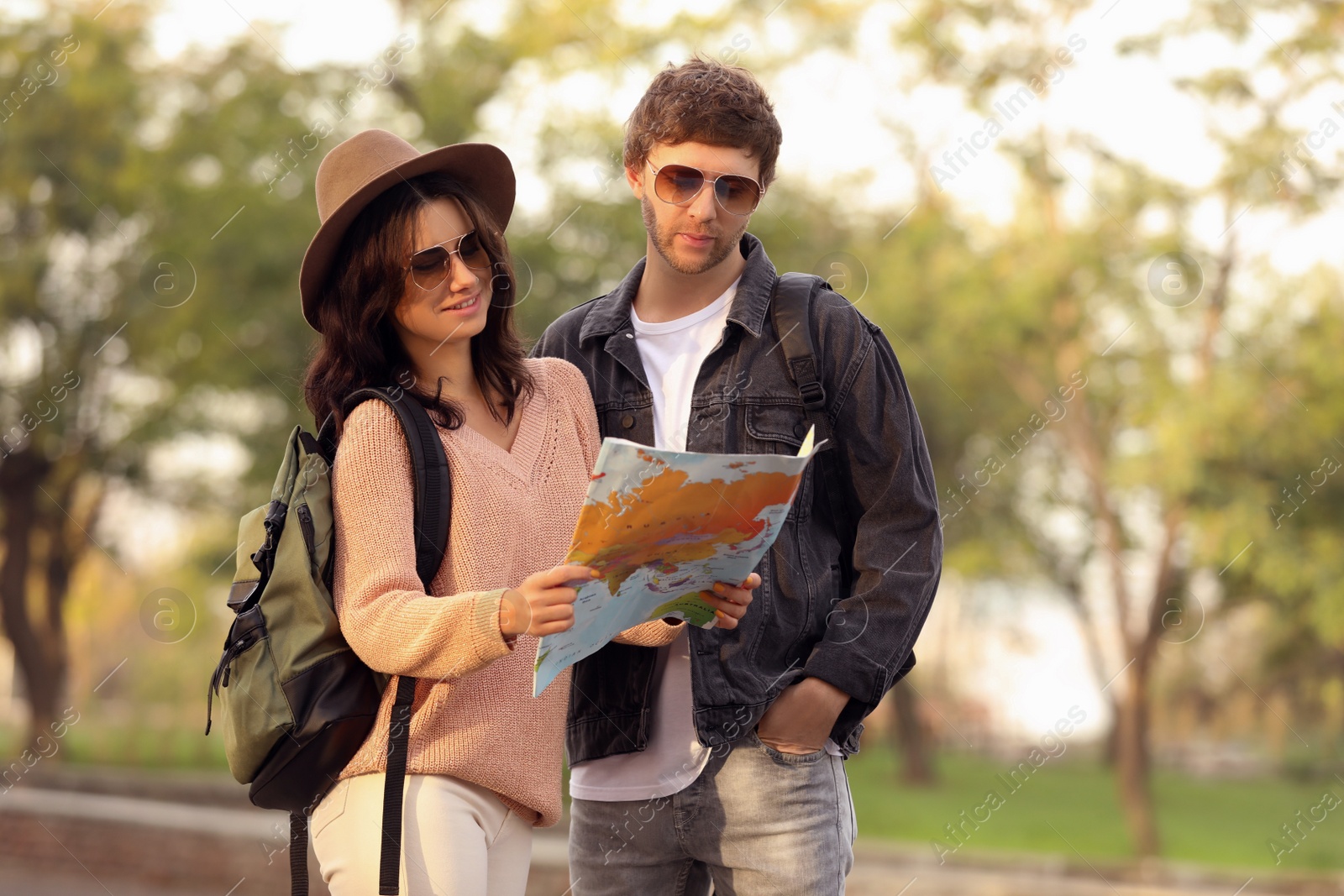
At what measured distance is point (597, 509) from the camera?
1.83 metres

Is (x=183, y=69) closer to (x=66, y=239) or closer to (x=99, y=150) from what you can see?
(x=99, y=150)

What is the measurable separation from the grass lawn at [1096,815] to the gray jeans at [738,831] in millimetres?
10483

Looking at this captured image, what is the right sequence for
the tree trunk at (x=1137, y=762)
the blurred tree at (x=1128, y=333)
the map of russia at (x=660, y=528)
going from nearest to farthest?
the map of russia at (x=660, y=528), the blurred tree at (x=1128, y=333), the tree trunk at (x=1137, y=762)

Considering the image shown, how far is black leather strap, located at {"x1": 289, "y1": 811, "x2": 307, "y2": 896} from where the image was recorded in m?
2.19

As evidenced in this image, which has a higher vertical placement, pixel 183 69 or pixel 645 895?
pixel 183 69

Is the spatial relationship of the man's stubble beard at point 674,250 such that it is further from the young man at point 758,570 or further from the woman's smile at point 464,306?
the woman's smile at point 464,306

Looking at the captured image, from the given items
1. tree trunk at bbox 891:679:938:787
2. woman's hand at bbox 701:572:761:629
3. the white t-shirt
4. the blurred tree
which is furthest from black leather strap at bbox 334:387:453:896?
tree trunk at bbox 891:679:938:787

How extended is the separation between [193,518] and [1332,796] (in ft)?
45.3

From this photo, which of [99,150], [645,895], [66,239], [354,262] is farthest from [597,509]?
[66,239]

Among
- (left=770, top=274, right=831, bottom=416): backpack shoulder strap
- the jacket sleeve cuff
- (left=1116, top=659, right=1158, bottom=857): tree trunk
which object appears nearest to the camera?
the jacket sleeve cuff

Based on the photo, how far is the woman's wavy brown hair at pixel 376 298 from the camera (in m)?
2.26

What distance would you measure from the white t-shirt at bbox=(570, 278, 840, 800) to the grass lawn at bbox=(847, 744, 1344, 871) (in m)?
10.5

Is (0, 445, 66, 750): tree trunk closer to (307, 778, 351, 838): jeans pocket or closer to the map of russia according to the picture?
(307, 778, 351, 838): jeans pocket

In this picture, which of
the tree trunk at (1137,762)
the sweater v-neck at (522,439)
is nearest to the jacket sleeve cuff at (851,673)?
the sweater v-neck at (522,439)
